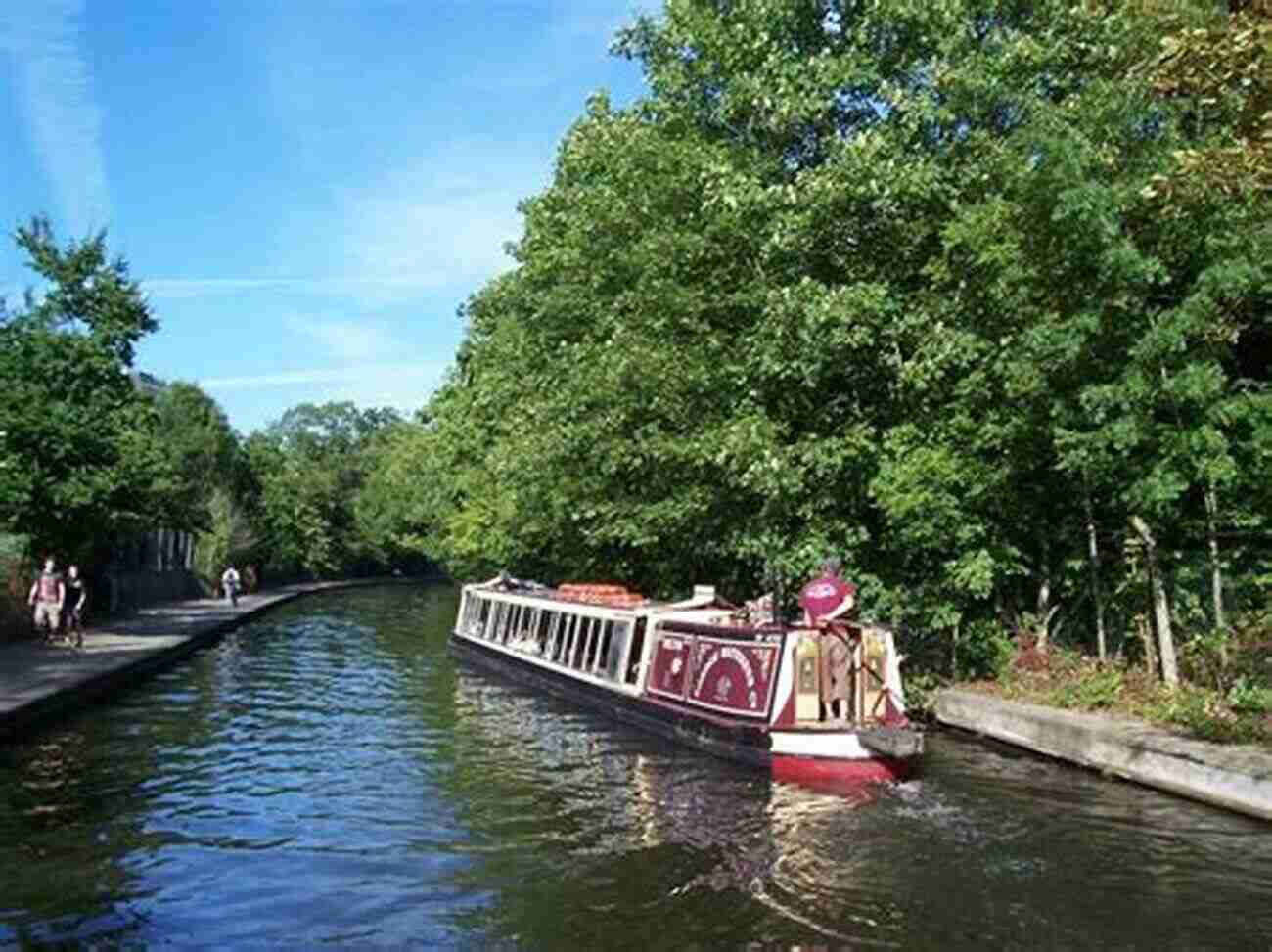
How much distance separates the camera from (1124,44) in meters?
18.5

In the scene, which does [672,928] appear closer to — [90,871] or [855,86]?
[90,871]

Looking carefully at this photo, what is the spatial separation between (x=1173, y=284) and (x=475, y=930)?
1235 centimetres

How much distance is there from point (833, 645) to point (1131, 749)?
3551 millimetres

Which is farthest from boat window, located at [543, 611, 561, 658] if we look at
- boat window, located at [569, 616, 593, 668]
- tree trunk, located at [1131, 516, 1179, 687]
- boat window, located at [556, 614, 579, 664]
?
tree trunk, located at [1131, 516, 1179, 687]

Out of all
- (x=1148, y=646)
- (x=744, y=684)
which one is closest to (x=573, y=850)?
(x=744, y=684)

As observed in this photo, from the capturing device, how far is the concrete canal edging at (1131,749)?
→ 1371cm

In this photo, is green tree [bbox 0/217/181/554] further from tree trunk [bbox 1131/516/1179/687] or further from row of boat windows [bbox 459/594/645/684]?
tree trunk [bbox 1131/516/1179/687]

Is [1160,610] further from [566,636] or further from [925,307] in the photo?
[566,636]

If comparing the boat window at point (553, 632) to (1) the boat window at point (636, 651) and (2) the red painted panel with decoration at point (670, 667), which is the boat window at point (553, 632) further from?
(2) the red painted panel with decoration at point (670, 667)

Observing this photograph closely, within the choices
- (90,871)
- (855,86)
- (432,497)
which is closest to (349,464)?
(432,497)

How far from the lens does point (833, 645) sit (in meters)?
16.7

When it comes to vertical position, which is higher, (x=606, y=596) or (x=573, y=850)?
(x=606, y=596)

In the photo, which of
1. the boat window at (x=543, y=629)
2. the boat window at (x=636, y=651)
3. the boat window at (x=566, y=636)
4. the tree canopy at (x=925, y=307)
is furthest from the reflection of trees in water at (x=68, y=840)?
the boat window at (x=543, y=629)

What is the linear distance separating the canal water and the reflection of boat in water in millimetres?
506
